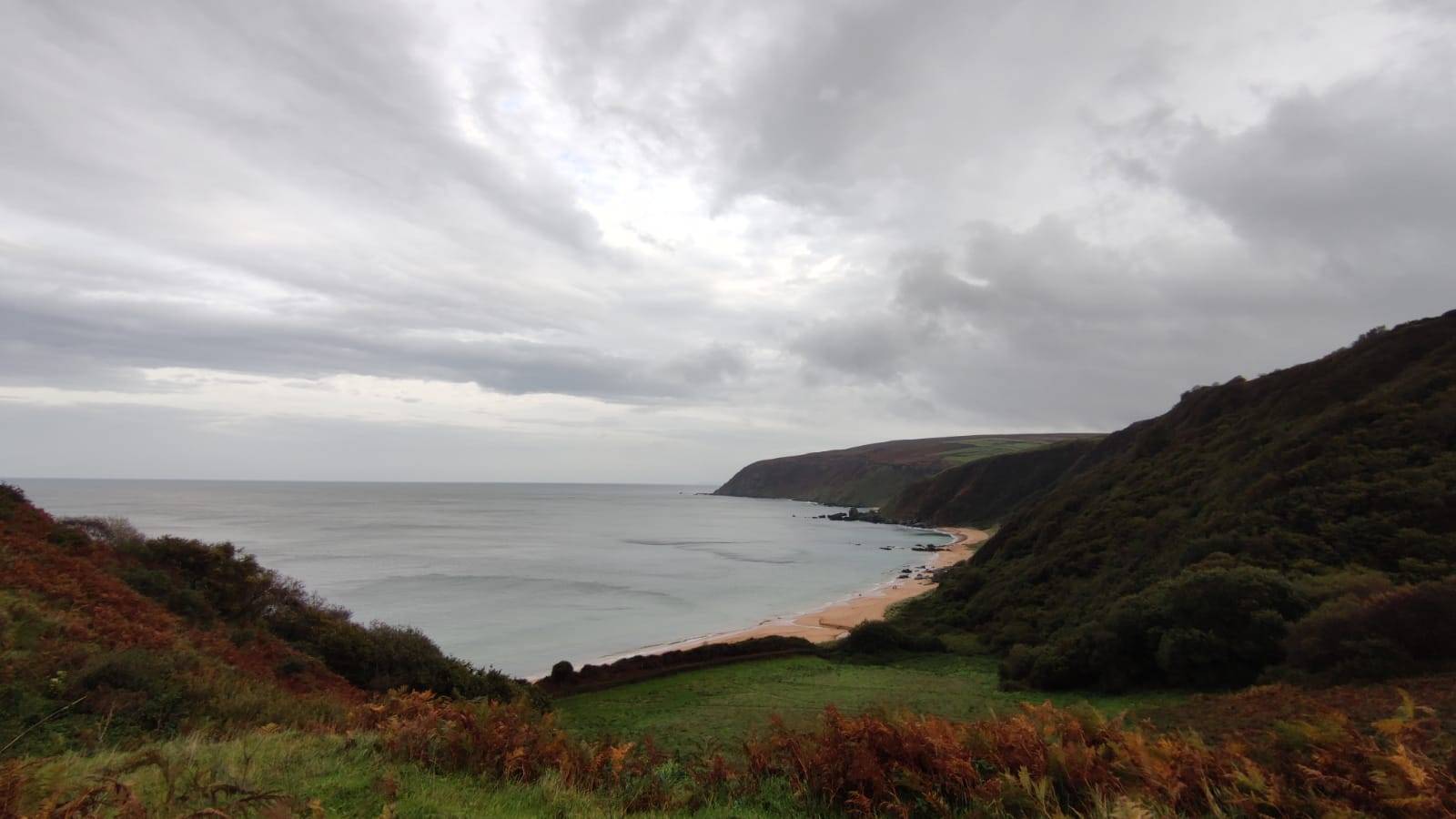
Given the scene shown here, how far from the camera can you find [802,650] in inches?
1176

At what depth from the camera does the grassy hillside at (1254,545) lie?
51.4ft

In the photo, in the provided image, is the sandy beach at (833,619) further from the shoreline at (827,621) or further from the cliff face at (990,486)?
the cliff face at (990,486)

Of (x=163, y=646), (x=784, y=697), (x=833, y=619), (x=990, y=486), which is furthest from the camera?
(x=990, y=486)

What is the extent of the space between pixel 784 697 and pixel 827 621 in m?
21.2

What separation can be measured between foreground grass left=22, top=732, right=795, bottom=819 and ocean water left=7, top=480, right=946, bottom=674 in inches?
1011

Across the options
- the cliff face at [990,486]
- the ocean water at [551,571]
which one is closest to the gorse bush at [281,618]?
the ocean water at [551,571]

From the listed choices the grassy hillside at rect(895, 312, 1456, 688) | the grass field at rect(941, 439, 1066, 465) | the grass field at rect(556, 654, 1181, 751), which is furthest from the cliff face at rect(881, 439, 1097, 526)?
the grass field at rect(556, 654, 1181, 751)

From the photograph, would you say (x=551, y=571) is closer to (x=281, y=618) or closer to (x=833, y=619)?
(x=833, y=619)

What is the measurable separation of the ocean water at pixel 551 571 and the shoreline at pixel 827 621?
1.21 metres

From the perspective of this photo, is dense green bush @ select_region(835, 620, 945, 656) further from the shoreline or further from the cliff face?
the cliff face

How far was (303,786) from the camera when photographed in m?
5.32

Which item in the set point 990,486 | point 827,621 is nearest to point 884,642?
Answer: point 827,621

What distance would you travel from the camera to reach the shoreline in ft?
117

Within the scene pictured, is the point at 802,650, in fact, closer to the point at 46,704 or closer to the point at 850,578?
the point at 46,704
